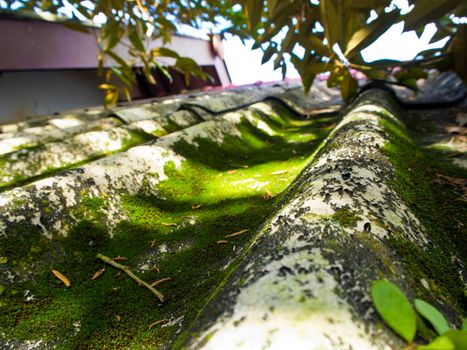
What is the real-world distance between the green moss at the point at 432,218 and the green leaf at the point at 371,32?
39 centimetres

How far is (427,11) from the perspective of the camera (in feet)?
2.60

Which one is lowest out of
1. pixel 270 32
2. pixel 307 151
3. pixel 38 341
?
pixel 38 341

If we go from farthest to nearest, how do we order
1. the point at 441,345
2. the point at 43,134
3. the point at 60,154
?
the point at 43,134
the point at 60,154
the point at 441,345

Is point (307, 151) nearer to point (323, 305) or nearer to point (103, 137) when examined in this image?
point (103, 137)

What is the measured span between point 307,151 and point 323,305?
1596 millimetres

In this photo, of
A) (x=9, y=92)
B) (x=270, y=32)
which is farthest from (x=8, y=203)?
(x=9, y=92)

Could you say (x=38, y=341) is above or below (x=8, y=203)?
below

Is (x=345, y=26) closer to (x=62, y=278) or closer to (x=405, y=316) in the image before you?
(x=405, y=316)

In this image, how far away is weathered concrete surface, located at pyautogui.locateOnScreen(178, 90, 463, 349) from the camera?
1.50 feet

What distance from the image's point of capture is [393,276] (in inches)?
23.0

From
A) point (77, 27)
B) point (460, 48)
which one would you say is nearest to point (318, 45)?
point (460, 48)

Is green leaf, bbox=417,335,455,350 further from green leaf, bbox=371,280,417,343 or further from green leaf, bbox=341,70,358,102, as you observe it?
green leaf, bbox=341,70,358,102

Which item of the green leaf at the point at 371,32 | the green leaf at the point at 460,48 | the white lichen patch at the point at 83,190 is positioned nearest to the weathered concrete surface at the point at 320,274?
the green leaf at the point at 371,32

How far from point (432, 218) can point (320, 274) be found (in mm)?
598
